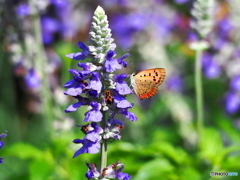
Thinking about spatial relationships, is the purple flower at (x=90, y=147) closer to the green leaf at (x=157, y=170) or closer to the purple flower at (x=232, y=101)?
the green leaf at (x=157, y=170)

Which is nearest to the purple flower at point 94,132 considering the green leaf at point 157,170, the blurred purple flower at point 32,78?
the green leaf at point 157,170

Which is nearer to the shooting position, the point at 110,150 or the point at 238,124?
the point at 110,150

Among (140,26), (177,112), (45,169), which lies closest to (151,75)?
(45,169)

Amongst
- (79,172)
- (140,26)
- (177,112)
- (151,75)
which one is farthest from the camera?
(140,26)

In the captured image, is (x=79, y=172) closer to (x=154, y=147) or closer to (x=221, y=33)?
(x=154, y=147)

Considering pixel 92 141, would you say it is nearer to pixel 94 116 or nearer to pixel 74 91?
pixel 94 116

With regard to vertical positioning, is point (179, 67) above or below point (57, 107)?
above

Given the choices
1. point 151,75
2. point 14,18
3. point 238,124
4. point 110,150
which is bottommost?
point 151,75
